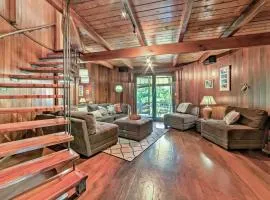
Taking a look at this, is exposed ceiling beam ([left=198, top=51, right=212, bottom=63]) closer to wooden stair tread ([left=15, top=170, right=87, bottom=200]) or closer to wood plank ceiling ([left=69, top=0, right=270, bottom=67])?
wood plank ceiling ([left=69, top=0, right=270, bottom=67])

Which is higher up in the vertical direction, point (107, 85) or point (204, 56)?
point (204, 56)

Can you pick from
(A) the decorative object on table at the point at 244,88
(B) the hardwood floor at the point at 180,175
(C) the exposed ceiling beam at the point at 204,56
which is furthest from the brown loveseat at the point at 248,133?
(C) the exposed ceiling beam at the point at 204,56

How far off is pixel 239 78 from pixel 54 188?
16.4 feet

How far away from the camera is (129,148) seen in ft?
12.9

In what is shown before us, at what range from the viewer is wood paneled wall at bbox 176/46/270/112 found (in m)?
3.89

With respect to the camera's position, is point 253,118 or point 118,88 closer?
point 253,118

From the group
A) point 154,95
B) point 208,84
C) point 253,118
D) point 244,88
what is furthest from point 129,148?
point 154,95

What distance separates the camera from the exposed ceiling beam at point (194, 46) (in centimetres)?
346

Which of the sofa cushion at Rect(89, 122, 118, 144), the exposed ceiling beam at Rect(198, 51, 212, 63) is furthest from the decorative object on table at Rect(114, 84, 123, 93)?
the sofa cushion at Rect(89, 122, 118, 144)

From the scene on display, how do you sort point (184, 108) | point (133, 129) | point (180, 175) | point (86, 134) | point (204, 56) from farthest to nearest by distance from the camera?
point (184, 108)
point (204, 56)
point (133, 129)
point (86, 134)
point (180, 175)

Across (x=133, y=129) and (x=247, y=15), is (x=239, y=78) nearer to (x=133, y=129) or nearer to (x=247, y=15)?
(x=247, y=15)

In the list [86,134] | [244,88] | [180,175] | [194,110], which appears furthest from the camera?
[194,110]

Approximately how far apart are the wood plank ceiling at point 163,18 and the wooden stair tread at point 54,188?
8.06ft

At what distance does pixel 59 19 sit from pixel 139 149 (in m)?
4.21
